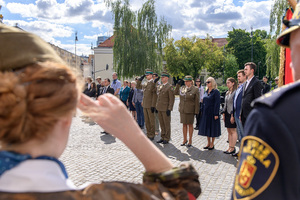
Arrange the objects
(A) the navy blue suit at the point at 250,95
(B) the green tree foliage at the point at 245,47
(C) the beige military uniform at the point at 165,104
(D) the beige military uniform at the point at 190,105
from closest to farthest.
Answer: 1. (A) the navy blue suit at the point at 250,95
2. (D) the beige military uniform at the point at 190,105
3. (C) the beige military uniform at the point at 165,104
4. (B) the green tree foliage at the point at 245,47

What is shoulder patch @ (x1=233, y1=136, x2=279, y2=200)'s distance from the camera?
98 centimetres

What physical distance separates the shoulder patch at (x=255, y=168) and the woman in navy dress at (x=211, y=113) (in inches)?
254

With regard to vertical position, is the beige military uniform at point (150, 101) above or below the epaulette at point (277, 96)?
below

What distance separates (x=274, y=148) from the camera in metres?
0.96

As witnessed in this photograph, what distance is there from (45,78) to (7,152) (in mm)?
276

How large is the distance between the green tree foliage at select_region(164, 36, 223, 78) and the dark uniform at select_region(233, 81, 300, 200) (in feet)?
160

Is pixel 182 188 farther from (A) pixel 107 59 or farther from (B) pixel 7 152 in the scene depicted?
(A) pixel 107 59

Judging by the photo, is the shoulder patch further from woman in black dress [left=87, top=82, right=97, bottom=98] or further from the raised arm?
woman in black dress [left=87, top=82, right=97, bottom=98]

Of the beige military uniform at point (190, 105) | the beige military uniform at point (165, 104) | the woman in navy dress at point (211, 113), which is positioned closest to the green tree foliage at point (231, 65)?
the beige military uniform at point (165, 104)

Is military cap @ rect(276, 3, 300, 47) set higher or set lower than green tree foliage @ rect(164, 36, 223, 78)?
lower

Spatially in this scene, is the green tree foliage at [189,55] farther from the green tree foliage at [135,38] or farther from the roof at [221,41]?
the roof at [221,41]

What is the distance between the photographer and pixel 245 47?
57.8 m

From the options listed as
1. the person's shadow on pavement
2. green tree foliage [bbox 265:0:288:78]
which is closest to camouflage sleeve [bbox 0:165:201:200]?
the person's shadow on pavement

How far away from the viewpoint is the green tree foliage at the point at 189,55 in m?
49.2
